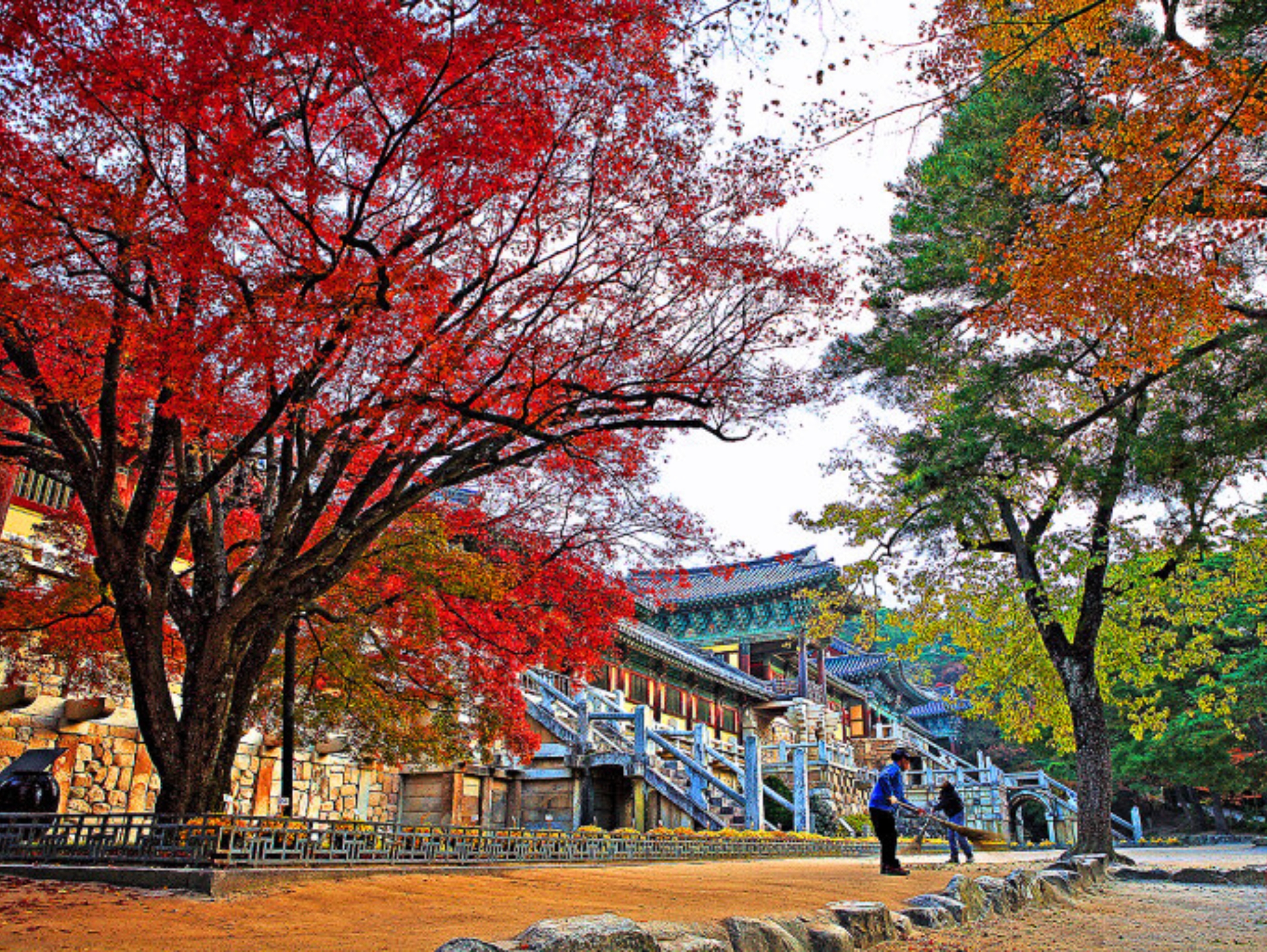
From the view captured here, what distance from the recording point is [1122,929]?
7.35 metres

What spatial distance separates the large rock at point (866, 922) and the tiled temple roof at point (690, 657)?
20434 millimetres

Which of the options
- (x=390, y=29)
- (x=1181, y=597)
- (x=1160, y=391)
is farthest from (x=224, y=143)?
(x=1181, y=597)

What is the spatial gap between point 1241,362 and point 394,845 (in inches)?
404

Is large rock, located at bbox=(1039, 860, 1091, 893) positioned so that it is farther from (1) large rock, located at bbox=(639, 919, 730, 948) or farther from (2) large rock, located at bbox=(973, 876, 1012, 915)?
(1) large rock, located at bbox=(639, 919, 730, 948)

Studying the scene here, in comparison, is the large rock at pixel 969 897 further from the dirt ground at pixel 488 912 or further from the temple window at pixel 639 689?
the temple window at pixel 639 689

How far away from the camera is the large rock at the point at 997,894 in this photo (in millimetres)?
7469

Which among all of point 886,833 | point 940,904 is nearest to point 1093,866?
point 886,833

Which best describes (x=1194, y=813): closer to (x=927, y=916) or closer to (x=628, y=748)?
(x=628, y=748)

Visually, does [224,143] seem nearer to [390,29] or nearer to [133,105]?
[133,105]

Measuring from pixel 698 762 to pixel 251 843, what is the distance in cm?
1481

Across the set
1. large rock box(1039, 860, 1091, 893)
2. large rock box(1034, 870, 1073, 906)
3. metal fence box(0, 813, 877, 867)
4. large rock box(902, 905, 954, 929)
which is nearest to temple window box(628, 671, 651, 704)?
metal fence box(0, 813, 877, 867)

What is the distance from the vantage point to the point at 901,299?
12.7m

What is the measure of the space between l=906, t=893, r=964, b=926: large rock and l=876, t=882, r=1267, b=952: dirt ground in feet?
0.41

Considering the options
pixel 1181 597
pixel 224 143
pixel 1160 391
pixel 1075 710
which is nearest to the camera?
pixel 224 143
